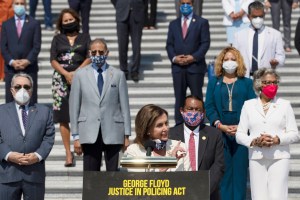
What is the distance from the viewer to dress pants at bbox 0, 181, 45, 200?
428 inches

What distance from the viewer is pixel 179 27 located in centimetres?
1450

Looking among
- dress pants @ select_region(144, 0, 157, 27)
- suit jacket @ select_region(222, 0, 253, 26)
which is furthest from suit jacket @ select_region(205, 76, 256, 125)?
dress pants @ select_region(144, 0, 157, 27)

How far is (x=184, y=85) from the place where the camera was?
1441cm

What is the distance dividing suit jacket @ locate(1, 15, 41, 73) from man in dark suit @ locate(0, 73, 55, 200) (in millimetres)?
3353

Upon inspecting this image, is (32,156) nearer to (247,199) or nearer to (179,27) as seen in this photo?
(247,199)

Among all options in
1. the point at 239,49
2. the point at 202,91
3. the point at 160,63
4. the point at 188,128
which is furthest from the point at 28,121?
the point at 160,63

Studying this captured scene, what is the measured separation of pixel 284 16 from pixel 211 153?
6.87 meters

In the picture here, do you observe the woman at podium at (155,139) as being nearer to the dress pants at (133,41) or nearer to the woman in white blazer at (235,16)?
the dress pants at (133,41)

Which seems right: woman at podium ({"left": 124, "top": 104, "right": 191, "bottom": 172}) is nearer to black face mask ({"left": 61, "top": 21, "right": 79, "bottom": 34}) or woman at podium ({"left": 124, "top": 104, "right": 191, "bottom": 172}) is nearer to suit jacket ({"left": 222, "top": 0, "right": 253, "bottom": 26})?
black face mask ({"left": 61, "top": 21, "right": 79, "bottom": 34})

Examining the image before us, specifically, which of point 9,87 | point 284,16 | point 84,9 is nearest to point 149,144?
point 9,87

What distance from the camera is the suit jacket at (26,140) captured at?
10.9 meters

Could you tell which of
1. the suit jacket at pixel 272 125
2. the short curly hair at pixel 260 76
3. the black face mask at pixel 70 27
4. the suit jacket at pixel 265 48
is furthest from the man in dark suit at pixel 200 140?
the black face mask at pixel 70 27

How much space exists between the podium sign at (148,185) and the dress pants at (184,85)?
6.08 metres

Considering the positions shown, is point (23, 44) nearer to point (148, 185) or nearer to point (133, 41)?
point (133, 41)
